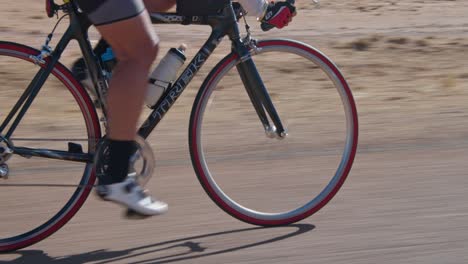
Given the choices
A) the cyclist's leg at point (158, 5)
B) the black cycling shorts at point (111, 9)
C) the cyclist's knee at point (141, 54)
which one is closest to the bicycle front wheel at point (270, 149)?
the cyclist's leg at point (158, 5)

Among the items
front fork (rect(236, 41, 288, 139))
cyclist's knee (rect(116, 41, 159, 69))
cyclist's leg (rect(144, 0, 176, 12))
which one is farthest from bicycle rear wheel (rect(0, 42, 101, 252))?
front fork (rect(236, 41, 288, 139))

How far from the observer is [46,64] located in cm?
428

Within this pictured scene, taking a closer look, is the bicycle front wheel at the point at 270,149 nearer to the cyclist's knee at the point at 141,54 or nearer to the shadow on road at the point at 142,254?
the shadow on road at the point at 142,254

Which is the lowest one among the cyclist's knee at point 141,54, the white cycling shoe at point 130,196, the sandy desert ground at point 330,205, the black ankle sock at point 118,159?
the sandy desert ground at point 330,205

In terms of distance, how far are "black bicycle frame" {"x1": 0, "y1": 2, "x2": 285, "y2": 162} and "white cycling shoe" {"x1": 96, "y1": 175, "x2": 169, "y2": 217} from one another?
214 millimetres

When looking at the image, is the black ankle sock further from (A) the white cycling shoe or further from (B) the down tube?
(B) the down tube

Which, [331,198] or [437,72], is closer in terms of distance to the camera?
[331,198]

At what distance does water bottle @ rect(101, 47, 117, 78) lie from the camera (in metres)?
4.36

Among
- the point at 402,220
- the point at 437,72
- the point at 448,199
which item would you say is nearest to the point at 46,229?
the point at 402,220

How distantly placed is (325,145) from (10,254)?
7.97 ft

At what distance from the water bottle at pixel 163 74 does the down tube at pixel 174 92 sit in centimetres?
5

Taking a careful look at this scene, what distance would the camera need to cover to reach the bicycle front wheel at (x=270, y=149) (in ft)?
15.2

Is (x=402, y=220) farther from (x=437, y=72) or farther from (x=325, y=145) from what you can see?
→ (x=437, y=72)

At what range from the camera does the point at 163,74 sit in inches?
174
